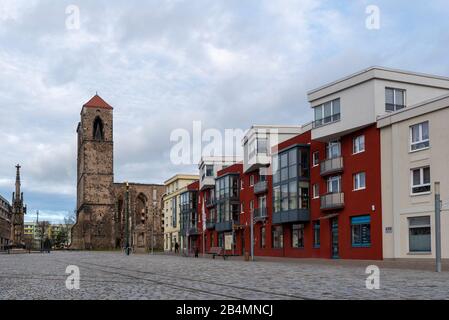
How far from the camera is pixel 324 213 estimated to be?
45.8m

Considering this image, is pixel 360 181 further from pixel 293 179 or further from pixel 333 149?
pixel 293 179

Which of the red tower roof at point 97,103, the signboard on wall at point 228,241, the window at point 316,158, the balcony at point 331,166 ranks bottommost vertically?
the signboard on wall at point 228,241

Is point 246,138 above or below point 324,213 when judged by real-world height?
above

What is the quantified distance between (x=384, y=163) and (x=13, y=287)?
84.9ft

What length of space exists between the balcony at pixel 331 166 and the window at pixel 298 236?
237 inches

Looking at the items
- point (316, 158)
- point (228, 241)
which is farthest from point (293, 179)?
point (228, 241)

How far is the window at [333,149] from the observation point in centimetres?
4409

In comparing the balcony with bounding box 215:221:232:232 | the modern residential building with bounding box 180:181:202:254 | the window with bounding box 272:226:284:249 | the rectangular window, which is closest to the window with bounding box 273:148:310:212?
the rectangular window

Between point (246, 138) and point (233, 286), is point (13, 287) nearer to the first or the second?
point (233, 286)

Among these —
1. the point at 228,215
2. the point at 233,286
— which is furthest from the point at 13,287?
the point at 228,215

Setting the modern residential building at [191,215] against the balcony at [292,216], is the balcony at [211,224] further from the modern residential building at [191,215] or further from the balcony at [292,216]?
the balcony at [292,216]

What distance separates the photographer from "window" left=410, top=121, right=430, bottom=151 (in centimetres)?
3582

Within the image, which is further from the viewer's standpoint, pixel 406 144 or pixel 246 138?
pixel 246 138

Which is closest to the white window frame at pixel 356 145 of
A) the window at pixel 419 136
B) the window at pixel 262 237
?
the window at pixel 419 136
